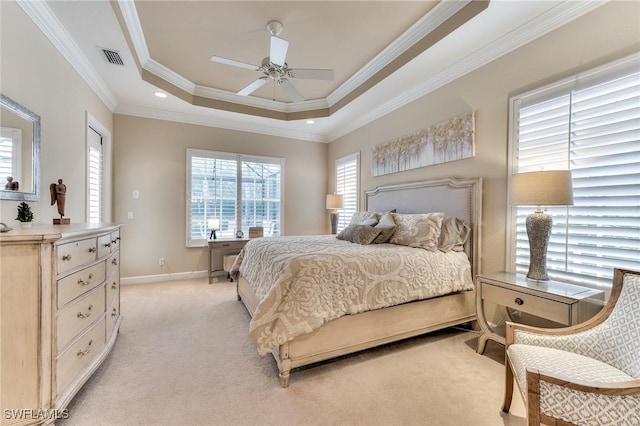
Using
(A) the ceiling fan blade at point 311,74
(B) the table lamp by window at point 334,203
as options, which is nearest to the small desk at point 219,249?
(B) the table lamp by window at point 334,203

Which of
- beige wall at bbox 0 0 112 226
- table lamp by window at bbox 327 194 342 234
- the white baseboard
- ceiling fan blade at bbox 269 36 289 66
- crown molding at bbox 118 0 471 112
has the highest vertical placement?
crown molding at bbox 118 0 471 112

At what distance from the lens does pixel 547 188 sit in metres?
1.92

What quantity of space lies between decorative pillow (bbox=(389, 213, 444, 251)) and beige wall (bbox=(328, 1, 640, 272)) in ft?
1.67

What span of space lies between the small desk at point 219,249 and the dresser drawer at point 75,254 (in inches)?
99.6

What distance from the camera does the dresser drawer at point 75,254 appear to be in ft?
4.72

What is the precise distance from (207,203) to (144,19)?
2.81 m

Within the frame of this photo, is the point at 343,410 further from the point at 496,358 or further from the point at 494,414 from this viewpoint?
the point at 496,358

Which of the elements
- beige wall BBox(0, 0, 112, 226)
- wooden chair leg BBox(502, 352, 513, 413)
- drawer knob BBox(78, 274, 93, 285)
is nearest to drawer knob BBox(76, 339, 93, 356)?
drawer knob BBox(78, 274, 93, 285)

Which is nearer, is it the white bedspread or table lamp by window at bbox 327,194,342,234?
the white bedspread

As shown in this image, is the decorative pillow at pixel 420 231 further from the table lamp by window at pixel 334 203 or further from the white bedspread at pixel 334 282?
the table lamp by window at pixel 334 203

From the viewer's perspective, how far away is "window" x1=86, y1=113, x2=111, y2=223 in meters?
3.29

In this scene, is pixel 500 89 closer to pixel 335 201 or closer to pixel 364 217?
pixel 364 217

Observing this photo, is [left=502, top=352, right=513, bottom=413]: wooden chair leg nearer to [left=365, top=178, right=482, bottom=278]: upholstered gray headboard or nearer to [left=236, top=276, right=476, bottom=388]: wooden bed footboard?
[left=236, top=276, right=476, bottom=388]: wooden bed footboard

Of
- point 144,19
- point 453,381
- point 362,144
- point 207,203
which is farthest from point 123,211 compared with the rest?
point 453,381
